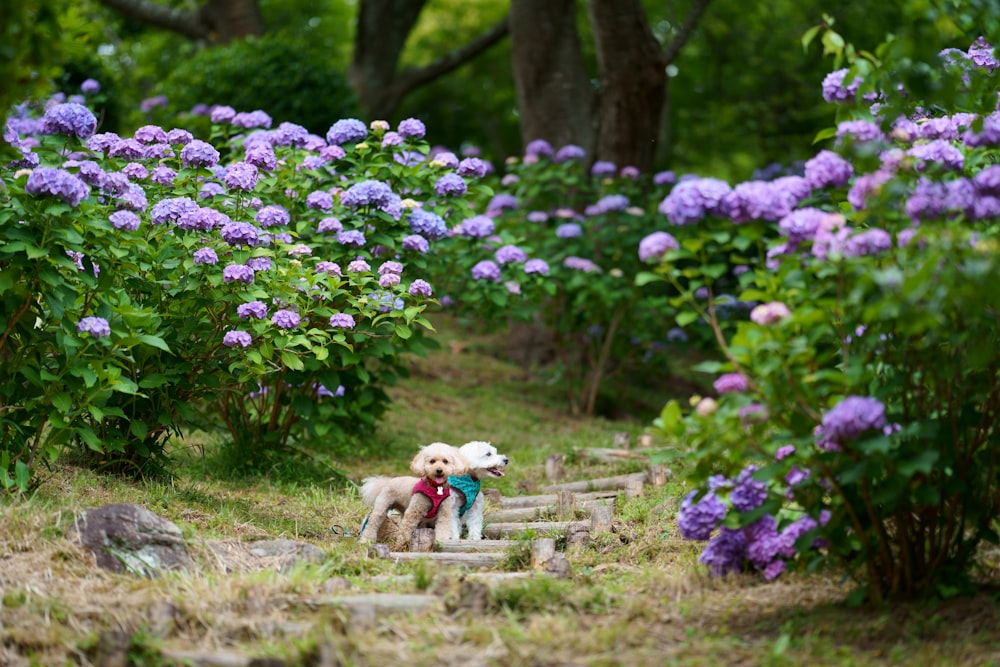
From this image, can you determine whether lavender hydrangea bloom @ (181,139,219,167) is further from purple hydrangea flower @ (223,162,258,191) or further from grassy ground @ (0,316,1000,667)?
grassy ground @ (0,316,1000,667)

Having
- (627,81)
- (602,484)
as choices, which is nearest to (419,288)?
(602,484)

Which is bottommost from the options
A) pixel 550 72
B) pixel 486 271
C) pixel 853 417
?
pixel 853 417

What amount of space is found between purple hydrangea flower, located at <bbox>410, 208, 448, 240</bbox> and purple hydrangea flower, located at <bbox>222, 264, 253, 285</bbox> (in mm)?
1365

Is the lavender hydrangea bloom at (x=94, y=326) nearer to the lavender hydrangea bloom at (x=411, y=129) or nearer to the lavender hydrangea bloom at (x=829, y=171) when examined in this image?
the lavender hydrangea bloom at (x=411, y=129)

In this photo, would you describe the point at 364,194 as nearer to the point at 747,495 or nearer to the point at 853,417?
the point at 747,495

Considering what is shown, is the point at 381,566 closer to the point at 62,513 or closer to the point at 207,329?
the point at 62,513

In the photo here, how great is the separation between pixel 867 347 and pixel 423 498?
203 centimetres

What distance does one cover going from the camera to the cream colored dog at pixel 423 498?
479 cm

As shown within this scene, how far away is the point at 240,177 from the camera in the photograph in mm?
5297

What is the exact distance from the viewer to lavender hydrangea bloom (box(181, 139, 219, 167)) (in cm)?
538

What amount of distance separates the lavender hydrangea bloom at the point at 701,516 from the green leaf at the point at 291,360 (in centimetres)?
201

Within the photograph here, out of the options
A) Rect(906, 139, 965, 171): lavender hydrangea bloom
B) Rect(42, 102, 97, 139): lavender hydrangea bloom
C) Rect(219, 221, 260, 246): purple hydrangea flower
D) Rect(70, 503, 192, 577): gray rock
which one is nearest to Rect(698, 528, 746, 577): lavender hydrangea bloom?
Rect(906, 139, 965, 171): lavender hydrangea bloom

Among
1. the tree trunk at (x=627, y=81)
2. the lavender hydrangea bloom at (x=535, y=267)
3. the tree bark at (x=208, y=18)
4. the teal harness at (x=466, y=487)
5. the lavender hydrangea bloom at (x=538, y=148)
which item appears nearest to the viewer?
the teal harness at (x=466, y=487)

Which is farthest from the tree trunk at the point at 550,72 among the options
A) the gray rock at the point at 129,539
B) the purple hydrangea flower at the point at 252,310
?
the gray rock at the point at 129,539
